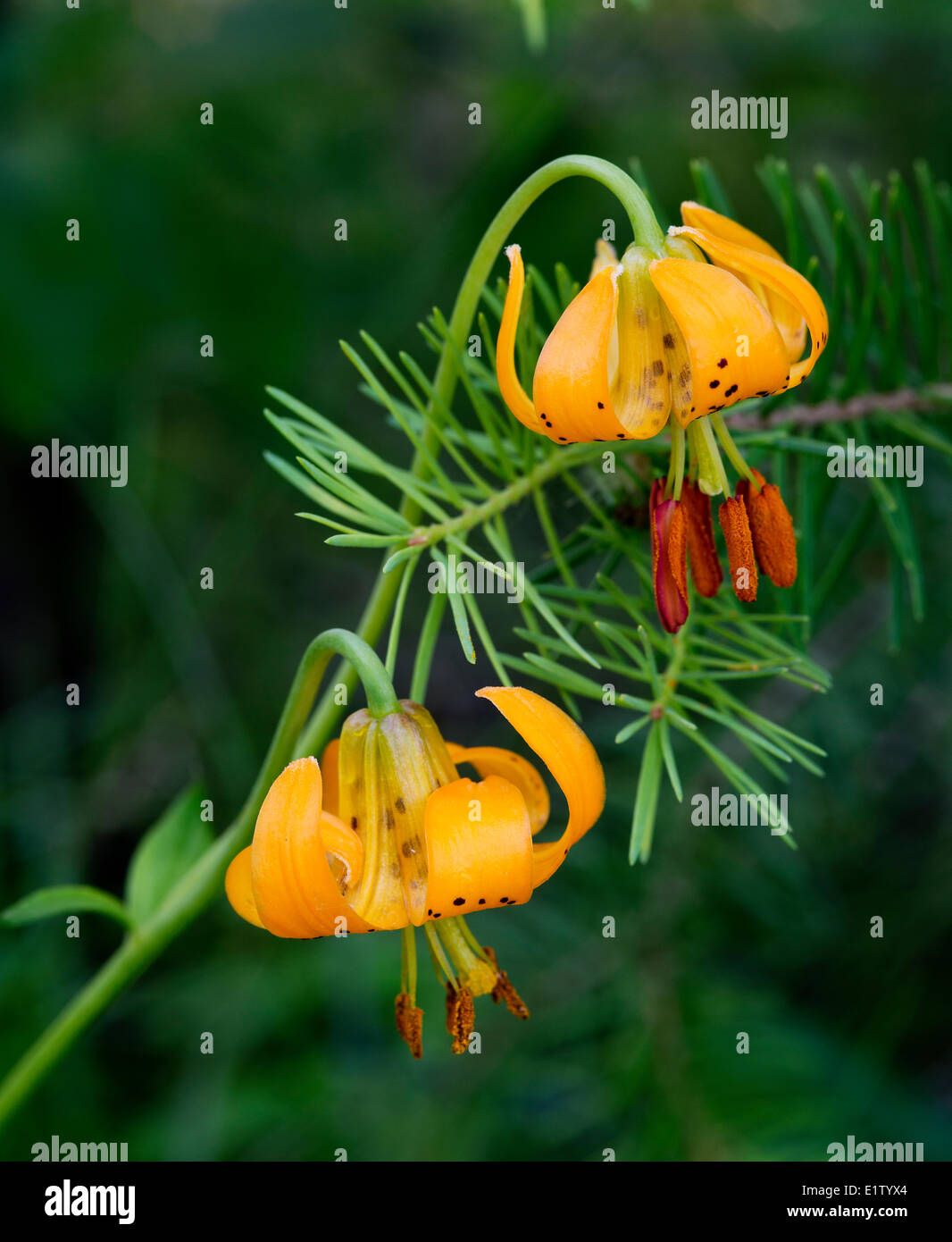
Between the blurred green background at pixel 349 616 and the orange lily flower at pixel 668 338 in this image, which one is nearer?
the orange lily flower at pixel 668 338

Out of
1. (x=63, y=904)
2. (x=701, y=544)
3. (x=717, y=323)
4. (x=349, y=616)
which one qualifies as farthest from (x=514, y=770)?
(x=349, y=616)

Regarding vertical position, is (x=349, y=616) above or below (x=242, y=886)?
above

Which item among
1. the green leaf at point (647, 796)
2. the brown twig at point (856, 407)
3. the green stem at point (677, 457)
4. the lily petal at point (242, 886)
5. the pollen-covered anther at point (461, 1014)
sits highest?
the brown twig at point (856, 407)

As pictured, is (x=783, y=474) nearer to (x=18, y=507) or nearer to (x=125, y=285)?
(x=125, y=285)

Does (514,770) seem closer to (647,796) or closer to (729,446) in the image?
(647,796)

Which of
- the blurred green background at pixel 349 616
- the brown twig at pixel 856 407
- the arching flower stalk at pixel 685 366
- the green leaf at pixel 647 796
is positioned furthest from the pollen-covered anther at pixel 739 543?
the blurred green background at pixel 349 616

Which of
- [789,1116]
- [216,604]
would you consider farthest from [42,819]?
[789,1116]

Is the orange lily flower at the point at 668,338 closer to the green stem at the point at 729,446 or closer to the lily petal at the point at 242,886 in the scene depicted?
the green stem at the point at 729,446
